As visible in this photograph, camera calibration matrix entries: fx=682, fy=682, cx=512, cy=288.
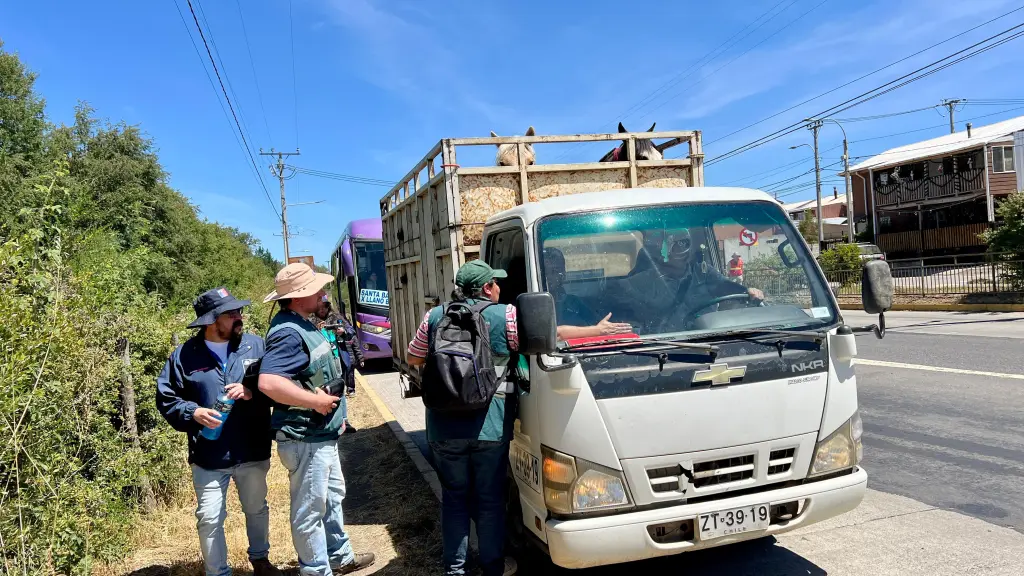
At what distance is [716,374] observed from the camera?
3.29 meters

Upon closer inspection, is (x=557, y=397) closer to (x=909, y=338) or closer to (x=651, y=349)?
(x=651, y=349)

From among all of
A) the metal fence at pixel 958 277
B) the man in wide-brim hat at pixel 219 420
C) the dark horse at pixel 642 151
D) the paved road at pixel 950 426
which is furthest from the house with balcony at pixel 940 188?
the man in wide-brim hat at pixel 219 420

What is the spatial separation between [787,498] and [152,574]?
3880 mm

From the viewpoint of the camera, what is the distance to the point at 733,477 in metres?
3.34

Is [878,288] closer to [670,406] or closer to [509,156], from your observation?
[670,406]

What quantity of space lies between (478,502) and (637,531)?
95 cm

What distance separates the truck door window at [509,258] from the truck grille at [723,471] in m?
1.52

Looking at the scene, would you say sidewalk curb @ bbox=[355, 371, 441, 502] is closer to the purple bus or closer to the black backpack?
the black backpack

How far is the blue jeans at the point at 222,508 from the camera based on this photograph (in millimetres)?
3811

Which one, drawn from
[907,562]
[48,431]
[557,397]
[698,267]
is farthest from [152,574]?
[907,562]

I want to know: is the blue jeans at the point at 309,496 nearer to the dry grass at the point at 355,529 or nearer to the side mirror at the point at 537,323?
the dry grass at the point at 355,529

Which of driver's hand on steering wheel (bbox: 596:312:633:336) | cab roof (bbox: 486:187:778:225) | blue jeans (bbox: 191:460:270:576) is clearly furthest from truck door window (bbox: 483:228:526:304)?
blue jeans (bbox: 191:460:270:576)

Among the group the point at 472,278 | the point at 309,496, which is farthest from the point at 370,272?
the point at 472,278

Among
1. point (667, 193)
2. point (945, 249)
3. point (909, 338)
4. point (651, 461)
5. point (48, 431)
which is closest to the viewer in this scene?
point (651, 461)
